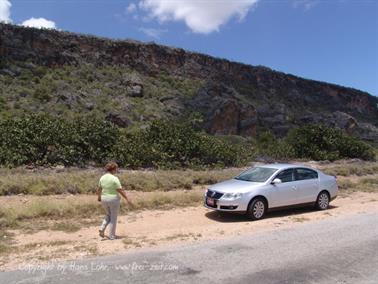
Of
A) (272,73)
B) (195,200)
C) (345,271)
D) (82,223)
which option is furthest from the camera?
(272,73)

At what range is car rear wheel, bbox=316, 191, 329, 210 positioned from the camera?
45.6ft

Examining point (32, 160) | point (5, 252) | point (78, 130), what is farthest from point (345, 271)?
point (78, 130)

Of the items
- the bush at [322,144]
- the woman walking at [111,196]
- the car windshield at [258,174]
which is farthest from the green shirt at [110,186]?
the bush at [322,144]

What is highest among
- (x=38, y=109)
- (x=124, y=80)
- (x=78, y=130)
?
(x=124, y=80)

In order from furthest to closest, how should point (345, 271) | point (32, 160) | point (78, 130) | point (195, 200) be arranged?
point (78, 130)
point (32, 160)
point (195, 200)
point (345, 271)

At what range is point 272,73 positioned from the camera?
7256 cm

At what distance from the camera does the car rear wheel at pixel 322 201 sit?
1391 centimetres

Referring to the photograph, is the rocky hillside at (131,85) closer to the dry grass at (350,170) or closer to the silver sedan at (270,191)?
the dry grass at (350,170)

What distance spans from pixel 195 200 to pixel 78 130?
10974 mm

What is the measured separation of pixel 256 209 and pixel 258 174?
1.36 meters

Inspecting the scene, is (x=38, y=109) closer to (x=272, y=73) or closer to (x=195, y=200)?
(x=195, y=200)

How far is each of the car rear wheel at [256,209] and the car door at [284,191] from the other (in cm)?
30

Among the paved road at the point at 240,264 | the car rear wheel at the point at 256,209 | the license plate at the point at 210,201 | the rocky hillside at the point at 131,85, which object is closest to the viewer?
the paved road at the point at 240,264

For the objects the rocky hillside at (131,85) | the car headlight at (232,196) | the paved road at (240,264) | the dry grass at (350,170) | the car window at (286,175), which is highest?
the rocky hillside at (131,85)
